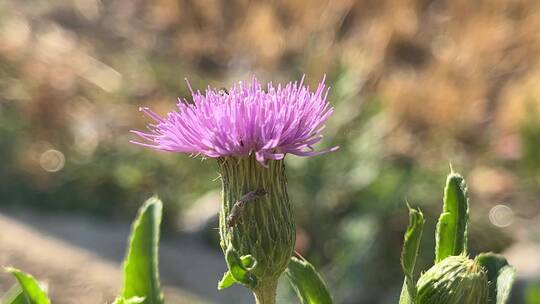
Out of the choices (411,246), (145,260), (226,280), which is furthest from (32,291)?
(411,246)

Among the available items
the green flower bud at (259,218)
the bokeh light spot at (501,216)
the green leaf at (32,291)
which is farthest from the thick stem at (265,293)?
the bokeh light spot at (501,216)

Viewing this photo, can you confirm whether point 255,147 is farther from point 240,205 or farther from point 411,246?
point 411,246

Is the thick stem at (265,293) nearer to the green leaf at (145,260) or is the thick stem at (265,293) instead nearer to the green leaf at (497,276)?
the green leaf at (145,260)

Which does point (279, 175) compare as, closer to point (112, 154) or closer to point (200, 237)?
point (200, 237)

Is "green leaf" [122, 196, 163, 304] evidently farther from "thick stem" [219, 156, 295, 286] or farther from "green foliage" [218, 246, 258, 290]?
"green foliage" [218, 246, 258, 290]

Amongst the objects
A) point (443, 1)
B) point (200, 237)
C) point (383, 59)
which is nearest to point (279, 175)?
point (200, 237)

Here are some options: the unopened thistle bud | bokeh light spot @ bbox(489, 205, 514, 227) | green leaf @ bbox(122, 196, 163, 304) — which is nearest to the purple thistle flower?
the unopened thistle bud
